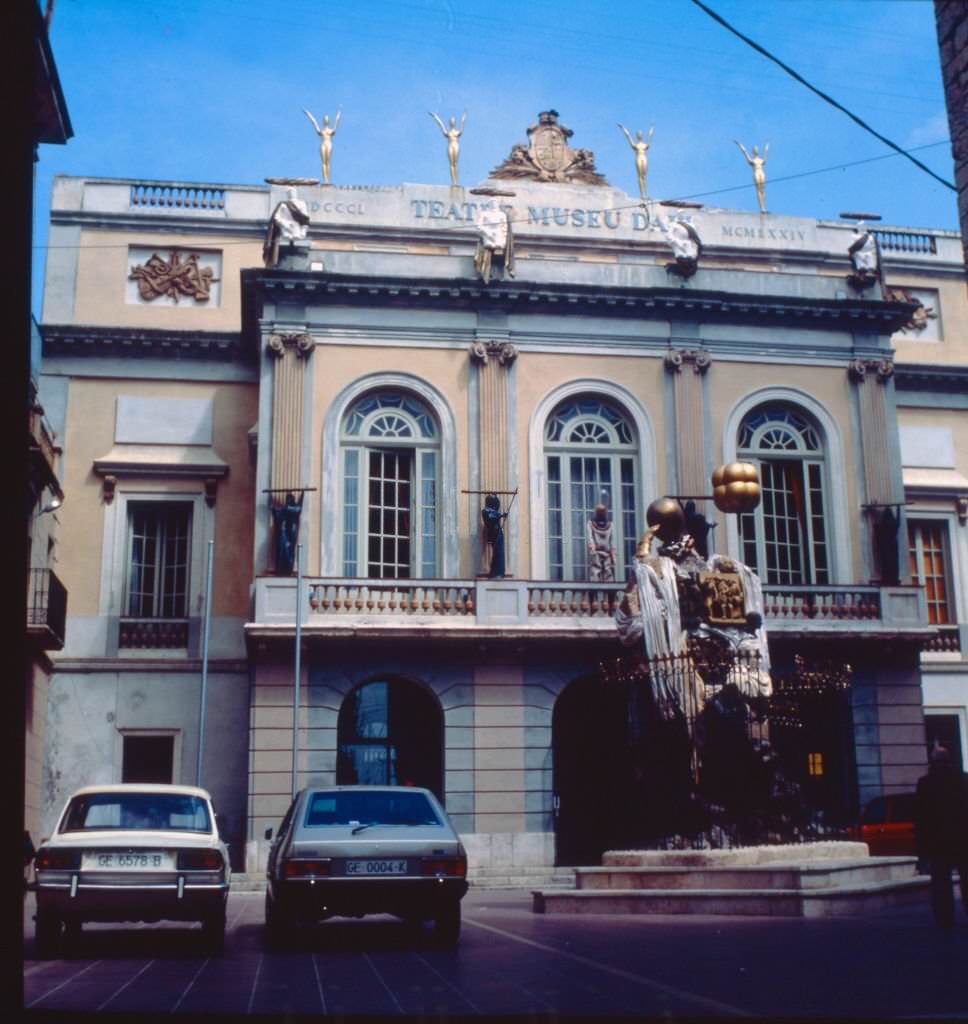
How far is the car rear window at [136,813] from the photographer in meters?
12.1

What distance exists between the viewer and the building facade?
25031 mm

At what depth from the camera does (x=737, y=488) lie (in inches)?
647

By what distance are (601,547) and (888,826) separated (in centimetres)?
757

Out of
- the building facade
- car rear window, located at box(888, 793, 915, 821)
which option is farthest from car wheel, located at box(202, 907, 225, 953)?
car rear window, located at box(888, 793, 915, 821)

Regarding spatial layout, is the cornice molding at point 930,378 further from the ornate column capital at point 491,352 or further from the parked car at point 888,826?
the parked car at point 888,826

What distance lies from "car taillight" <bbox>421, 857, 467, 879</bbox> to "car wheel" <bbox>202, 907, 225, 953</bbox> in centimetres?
183

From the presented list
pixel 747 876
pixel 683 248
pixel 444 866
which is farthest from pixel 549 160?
pixel 444 866

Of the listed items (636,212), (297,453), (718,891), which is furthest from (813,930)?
(636,212)

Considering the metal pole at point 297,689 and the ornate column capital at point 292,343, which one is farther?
the ornate column capital at point 292,343

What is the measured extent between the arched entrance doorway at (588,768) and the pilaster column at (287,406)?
6.95m

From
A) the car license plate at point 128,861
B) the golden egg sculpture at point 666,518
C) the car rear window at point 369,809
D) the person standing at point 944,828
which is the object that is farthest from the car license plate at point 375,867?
the golden egg sculpture at point 666,518

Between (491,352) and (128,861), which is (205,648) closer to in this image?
Answer: (491,352)

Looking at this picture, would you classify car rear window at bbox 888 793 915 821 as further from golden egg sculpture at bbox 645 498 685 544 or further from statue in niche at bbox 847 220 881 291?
statue in niche at bbox 847 220 881 291

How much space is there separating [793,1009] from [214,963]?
520 cm
